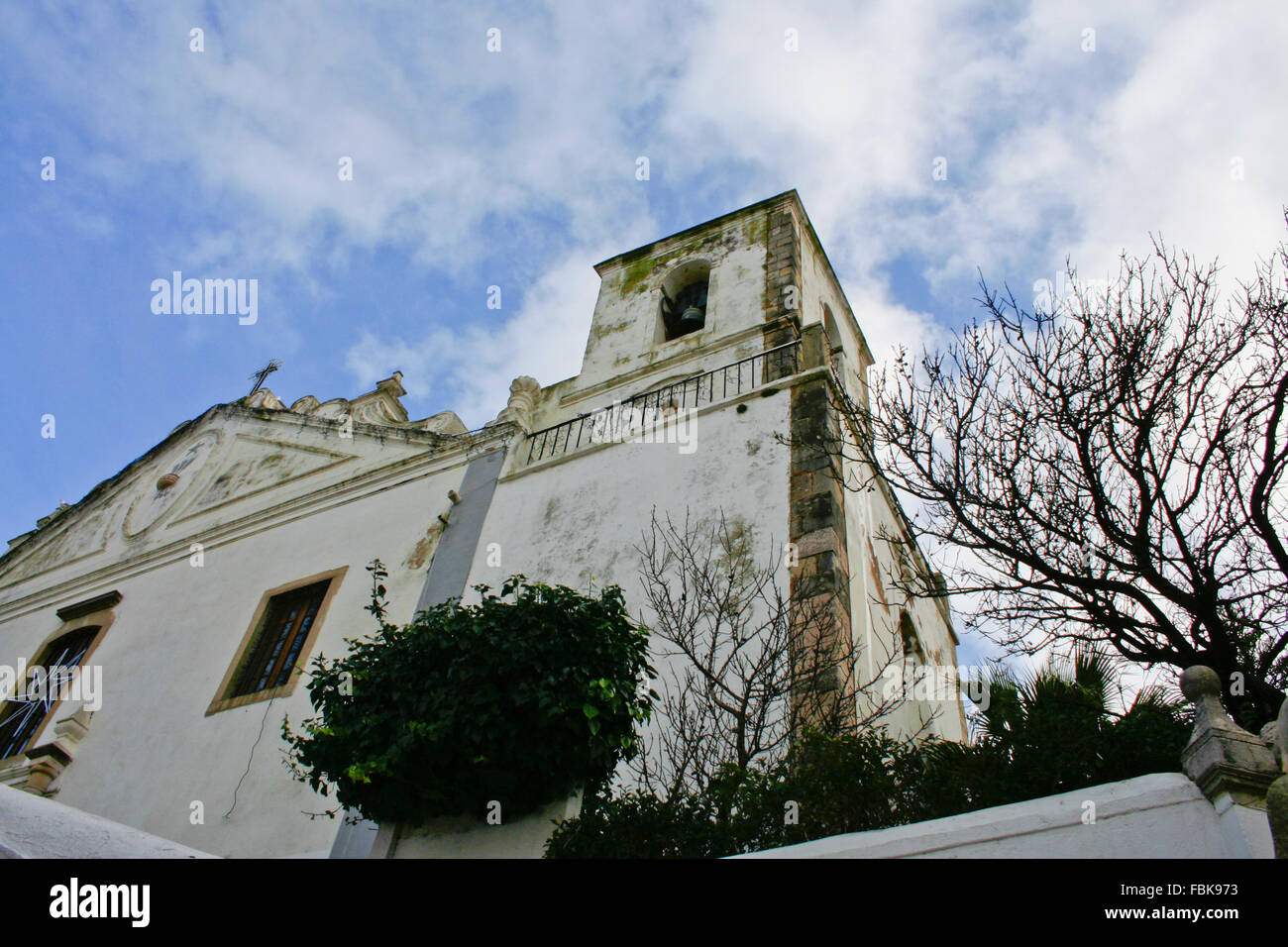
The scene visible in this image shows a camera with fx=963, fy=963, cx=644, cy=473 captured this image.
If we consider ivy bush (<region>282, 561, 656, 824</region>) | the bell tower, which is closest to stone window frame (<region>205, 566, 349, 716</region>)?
the bell tower

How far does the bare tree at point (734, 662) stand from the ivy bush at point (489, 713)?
27.3 inches

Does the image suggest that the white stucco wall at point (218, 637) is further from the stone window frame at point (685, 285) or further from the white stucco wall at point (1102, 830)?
the white stucco wall at point (1102, 830)

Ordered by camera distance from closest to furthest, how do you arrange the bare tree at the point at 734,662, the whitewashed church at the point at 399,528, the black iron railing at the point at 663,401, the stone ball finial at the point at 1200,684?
the stone ball finial at the point at 1200,684, the bare tree at the point at 734,662, the whitewashed church at the point at 399,528, the black iron railing at the point at 663,401

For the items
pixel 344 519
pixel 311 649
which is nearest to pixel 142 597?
pixel 344 519

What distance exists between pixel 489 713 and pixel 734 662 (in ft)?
8.42

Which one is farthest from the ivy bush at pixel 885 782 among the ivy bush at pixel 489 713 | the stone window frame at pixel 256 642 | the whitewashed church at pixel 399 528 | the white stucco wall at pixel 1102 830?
the stone window frame at pixel 256 642

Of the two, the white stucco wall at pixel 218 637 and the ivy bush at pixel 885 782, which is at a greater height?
the white stucco wall at pixel 218 637

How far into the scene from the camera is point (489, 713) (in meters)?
5.79

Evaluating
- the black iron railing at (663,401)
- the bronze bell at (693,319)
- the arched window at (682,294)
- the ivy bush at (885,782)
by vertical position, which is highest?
the arched window at (682,294)

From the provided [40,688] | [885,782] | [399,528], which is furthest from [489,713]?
[40,688]

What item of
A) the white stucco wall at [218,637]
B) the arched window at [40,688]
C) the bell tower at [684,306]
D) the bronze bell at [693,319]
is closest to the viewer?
the white stucco wall at [218,637]

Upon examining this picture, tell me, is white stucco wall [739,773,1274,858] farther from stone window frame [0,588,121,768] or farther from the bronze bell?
stone window frame [0,588,121,768]

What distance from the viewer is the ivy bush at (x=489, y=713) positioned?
5789 millimetres
